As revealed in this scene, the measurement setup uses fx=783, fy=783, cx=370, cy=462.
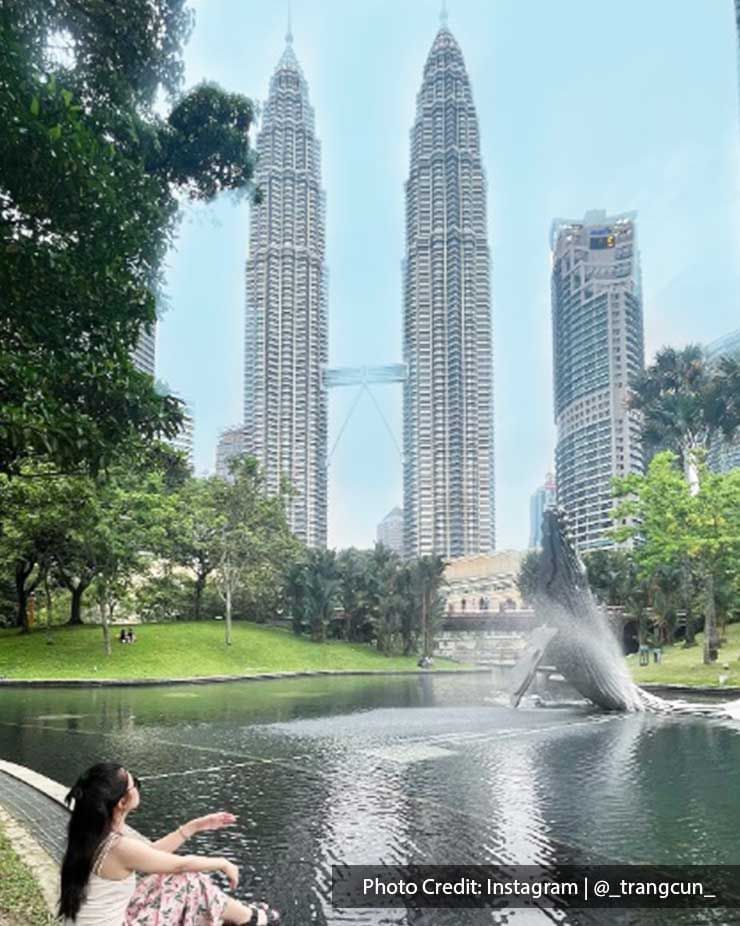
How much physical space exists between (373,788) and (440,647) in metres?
48.6

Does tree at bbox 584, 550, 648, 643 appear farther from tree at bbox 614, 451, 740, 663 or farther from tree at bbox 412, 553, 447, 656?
tree at bbox 614, 451, 740, 663

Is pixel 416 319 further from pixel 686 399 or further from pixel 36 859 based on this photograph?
pixel 36 859

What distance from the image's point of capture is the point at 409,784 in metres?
11.7

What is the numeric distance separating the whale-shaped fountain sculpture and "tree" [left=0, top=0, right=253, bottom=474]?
1377 centimetres

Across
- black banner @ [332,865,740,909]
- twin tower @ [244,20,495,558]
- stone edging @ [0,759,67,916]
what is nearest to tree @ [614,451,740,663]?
black banner @ [332,865,740,909]

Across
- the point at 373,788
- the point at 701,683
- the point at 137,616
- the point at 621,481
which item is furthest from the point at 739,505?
the point at 137,616

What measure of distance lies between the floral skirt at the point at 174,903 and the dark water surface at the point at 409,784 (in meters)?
2.16

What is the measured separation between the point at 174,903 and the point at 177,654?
3622 centimetres

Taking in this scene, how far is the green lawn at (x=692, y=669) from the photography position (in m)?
29.5

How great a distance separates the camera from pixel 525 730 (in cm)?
1800

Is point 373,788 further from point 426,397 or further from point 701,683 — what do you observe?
point 426,397

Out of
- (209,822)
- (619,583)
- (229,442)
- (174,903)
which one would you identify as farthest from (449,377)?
(174,903)

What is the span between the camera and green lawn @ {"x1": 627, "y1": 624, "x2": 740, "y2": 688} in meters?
29.5

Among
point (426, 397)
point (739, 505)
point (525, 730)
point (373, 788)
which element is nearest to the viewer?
point (373, 788)
